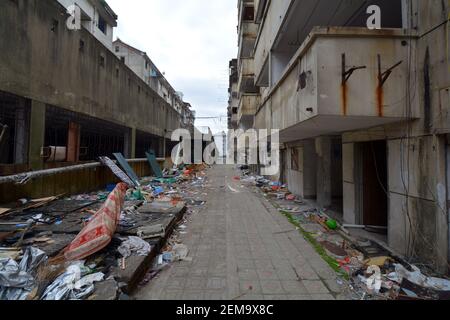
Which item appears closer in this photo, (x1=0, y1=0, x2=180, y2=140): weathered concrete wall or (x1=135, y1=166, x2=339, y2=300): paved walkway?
(x1=135, y1=166, x2=339, y2=300): paved walkway

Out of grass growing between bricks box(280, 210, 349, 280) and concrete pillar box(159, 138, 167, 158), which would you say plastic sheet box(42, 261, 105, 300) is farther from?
concrete pillar box(159, 138, 167, 158)

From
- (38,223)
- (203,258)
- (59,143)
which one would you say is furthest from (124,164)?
(203,258)

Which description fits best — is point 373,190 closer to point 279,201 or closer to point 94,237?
point 279,201

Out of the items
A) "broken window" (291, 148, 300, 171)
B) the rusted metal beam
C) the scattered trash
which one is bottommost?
the scattered trash

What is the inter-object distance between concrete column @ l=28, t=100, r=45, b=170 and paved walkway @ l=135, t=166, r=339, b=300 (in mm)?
4512

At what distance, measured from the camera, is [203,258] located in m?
4.20

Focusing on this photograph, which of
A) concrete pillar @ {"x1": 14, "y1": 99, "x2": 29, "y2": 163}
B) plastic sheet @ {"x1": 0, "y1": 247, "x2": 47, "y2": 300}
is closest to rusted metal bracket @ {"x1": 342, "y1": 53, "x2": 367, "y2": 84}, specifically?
plastic sheet @ {"x1": 0, "y1": 247, "x2": 47, "y2": 300}

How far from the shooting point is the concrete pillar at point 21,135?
19.7 feet

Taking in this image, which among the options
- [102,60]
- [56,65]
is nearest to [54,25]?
[56,65]

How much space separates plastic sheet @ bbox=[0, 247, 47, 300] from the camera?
269 cm

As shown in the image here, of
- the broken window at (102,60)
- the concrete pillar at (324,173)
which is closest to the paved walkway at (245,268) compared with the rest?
the concrete pillar at (324,173)

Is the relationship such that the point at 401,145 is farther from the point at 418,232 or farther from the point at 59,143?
the point at 59,143

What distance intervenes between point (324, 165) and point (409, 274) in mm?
4876

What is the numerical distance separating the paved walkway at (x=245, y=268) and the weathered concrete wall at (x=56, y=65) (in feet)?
Result: 17.7
